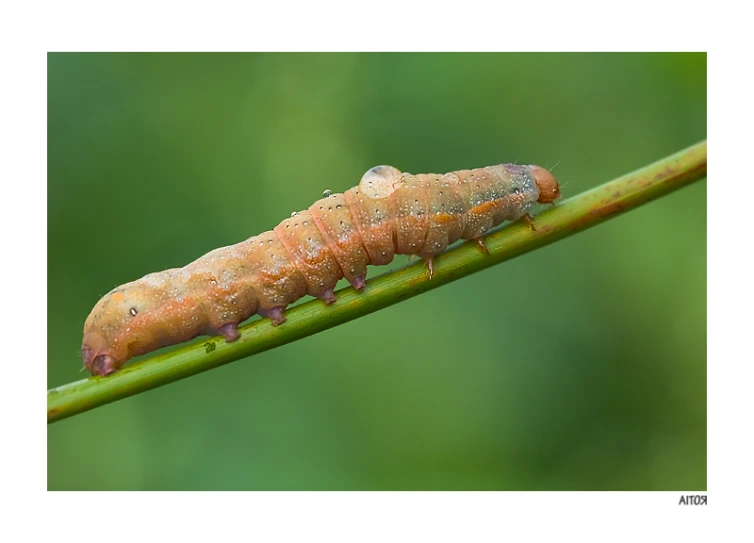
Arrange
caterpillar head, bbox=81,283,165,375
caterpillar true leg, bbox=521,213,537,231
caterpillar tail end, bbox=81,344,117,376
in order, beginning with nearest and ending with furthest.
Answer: caterpillar true leg, bbox=521,213,537,231
caterpillar tail end, bbox=81,344,117,376
caterpillar head, bbox=81,283,165,375

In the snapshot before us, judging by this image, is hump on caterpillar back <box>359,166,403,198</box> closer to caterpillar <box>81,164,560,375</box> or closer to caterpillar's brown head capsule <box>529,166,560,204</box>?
caterpillar <box>81,164,560,375</box>

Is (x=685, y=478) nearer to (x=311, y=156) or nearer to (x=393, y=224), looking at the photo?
(x=393, y=224)

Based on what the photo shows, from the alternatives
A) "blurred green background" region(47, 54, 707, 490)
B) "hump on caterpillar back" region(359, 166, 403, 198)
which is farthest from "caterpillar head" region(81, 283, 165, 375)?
"blurred green background" region(47, 54, 707, 490)

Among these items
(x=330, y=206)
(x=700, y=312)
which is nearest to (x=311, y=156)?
(x=330, y=206)

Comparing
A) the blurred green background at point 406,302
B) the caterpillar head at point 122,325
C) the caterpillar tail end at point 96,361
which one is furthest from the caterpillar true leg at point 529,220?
the caterpillar tail end at point 96,361

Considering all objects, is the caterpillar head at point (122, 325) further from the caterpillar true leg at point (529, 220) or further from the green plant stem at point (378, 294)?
the caterpillar true leg at point (529, 220)

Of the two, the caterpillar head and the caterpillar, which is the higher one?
the caterpillar

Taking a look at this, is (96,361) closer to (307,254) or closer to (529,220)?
(307,254)

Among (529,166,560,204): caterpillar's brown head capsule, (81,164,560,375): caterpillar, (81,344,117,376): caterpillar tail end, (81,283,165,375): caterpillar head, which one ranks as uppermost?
(529,166,560,204): caterpillar's brown head capsule
